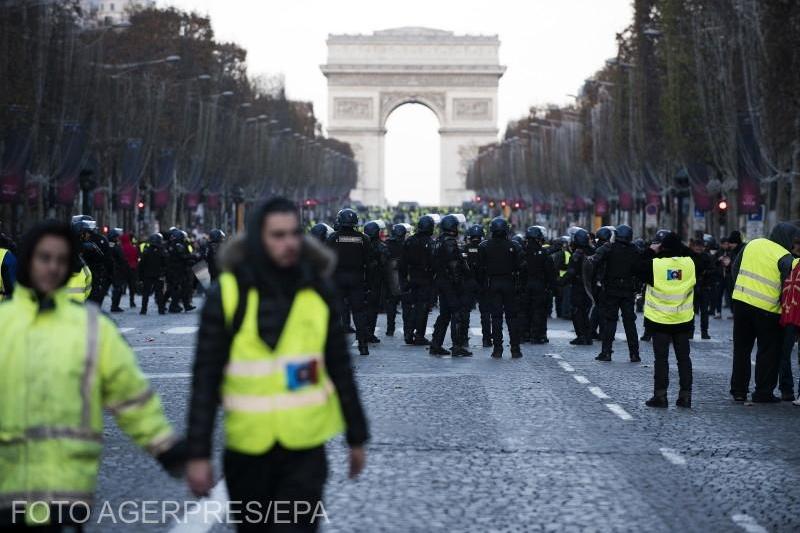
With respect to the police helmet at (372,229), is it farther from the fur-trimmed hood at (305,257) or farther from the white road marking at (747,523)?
the fur-trimmed hood at (305,257)

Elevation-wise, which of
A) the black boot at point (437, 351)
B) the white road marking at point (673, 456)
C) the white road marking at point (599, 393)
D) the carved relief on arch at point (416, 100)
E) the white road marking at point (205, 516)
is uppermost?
the carved relief on arch at point (416, 100)

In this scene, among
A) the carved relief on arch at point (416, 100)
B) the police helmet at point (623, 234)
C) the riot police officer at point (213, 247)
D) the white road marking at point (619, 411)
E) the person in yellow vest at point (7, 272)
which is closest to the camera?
the white road marking at point (619, 411)

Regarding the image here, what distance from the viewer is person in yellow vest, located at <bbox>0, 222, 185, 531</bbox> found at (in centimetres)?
520

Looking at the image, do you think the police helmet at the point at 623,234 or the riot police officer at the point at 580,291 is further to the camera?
the riot police officer at the point at 580,291

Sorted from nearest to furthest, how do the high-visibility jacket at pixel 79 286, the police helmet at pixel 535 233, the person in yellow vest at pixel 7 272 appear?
the person in yellow vest at pixel 7 272 < the high-visibility jacket at pixel 79 286 < the police helmet at pixel 535 233

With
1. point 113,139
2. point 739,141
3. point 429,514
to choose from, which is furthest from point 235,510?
point 113,139

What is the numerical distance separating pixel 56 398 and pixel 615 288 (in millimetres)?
14740

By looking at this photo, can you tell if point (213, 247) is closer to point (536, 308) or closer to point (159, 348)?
point (536, 308)

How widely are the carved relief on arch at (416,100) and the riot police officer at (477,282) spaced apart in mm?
118889

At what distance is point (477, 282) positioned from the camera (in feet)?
67.8

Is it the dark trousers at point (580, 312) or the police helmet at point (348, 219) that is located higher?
the police helmet at point (348, 219)

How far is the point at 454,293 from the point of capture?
2048 cm

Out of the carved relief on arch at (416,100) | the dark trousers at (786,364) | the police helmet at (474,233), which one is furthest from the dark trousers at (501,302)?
the carved relief on arch at (416,100)

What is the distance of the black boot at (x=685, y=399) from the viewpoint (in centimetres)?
1375
